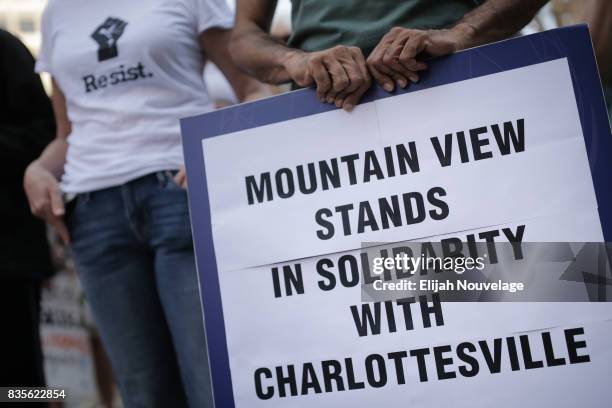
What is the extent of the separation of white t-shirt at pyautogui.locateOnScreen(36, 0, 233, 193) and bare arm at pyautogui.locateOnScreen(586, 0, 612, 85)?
0.95 metres

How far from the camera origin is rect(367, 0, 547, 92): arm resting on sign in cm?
153

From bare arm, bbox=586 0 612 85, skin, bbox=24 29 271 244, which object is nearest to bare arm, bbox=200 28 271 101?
skin, bbox=24 29 271 244

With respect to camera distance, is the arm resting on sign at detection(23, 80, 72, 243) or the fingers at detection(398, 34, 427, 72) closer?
the fingers at detection(398, 34, 427, 72)

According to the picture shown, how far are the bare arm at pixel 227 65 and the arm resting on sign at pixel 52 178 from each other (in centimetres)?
48

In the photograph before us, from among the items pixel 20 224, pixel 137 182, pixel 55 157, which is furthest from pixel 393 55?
pixel 20 224

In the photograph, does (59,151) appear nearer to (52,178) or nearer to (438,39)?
(52,178)

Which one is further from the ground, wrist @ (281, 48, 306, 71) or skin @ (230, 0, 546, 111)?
wrist @ (281, 48, 306, 71)

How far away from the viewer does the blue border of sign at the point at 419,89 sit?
1.47 m

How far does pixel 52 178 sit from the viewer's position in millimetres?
2066
